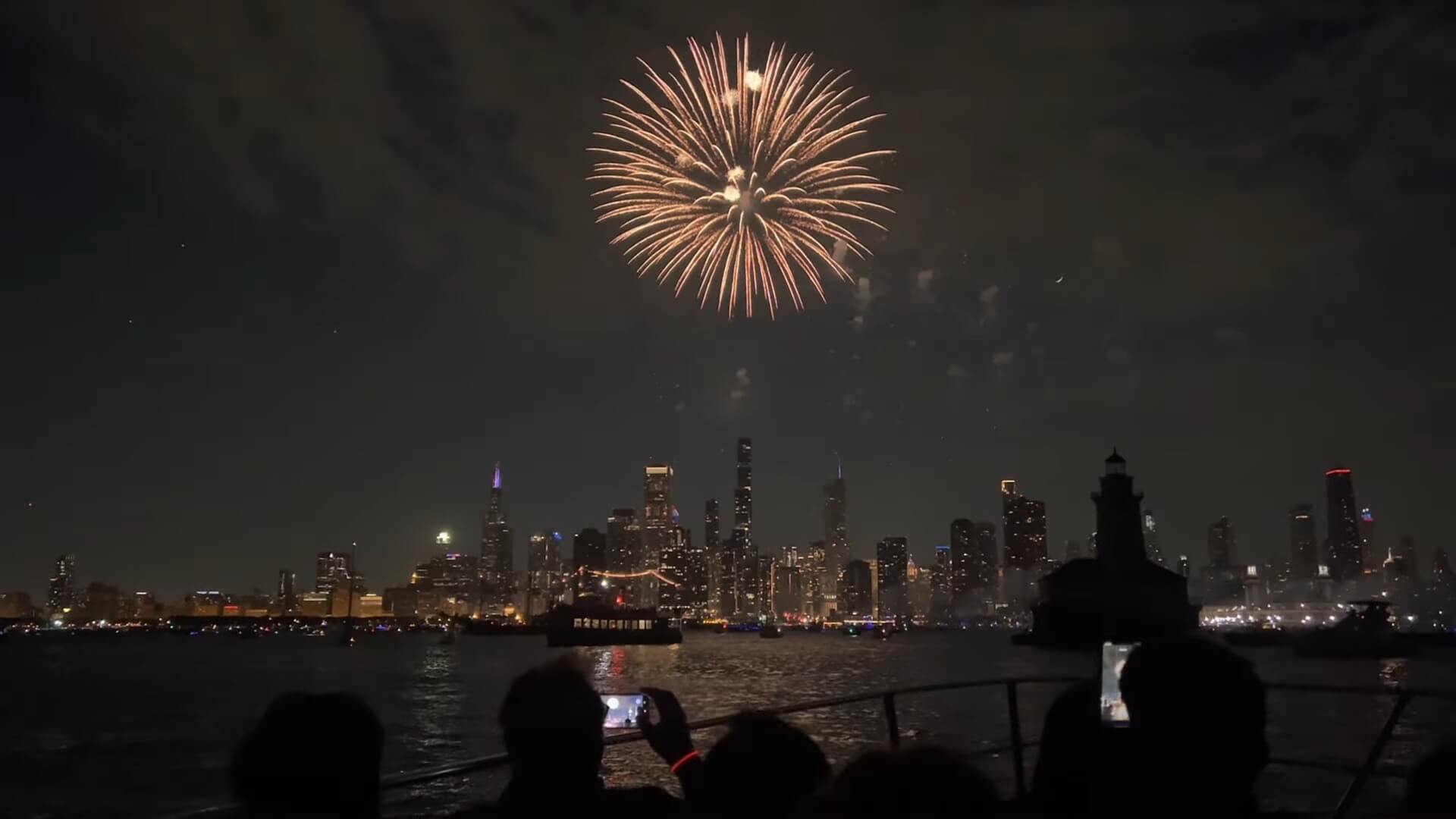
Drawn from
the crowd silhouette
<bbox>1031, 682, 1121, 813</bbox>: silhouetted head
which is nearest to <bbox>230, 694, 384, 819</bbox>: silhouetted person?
the crowd silhouette

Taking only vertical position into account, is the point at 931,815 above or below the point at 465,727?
above

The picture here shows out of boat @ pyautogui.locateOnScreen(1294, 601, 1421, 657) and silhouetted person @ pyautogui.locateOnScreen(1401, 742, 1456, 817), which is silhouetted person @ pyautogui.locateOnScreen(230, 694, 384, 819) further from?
boat @ pyautogui.locateOnScreen(1294, 601, 1421, 657)

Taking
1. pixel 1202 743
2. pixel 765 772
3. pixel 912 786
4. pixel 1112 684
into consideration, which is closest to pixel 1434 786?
pixel 1202 743

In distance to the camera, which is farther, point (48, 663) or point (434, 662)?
point (48, 663)

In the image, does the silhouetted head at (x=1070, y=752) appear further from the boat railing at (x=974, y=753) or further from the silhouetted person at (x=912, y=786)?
the silhouetted person at (x=912, y=786)

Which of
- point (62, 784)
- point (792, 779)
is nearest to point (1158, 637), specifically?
point (792, 779)

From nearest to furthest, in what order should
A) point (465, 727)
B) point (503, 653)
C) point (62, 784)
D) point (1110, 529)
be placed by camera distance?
point (62, 784)
point (465, 727)
point (1110, 529)
point (503, 653)

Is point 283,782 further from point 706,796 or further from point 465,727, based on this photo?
point 465,727
